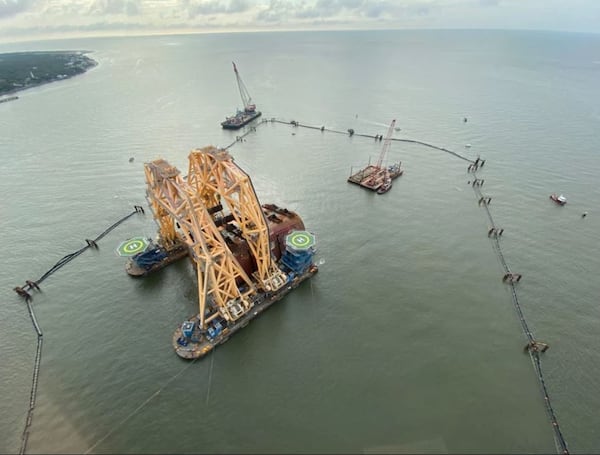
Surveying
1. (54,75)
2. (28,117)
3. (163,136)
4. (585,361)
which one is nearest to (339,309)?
(585,361)

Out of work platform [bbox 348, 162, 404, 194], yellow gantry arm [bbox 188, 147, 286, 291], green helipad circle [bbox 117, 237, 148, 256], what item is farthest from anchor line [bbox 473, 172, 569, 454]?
green helipad circle [bbox 117, 237, 148, 256]

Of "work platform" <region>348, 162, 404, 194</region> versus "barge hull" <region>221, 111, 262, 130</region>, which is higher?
"barge hull" <region>221, 111, 262, 130</region>

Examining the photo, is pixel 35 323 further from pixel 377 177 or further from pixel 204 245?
pixel 377 177

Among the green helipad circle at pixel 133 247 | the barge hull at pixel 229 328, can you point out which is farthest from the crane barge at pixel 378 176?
the green helipad circle at pixel 133 247

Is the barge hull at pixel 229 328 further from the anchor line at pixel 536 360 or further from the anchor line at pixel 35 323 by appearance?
the anchor line at pixel 536 360

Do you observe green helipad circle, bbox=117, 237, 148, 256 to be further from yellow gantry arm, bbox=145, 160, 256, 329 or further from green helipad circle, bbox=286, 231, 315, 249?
green helipad circle, bbox=286, 231, 315, 249

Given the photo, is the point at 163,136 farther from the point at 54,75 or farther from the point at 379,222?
the point at 54,75

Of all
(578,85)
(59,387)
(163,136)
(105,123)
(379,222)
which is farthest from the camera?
(578,85)

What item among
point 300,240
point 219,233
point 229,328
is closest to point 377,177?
point 300,240
